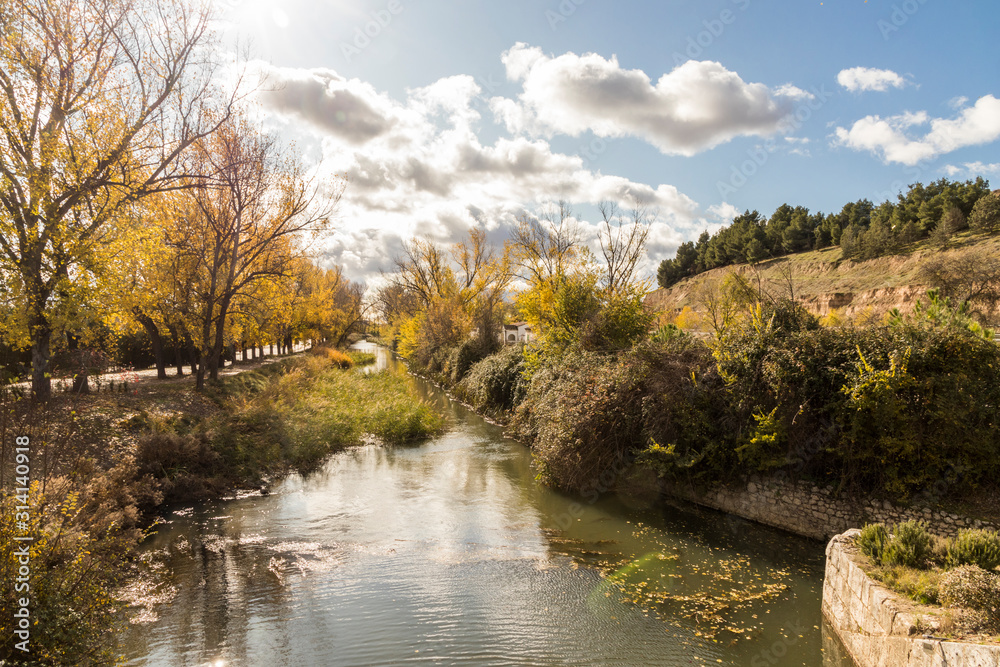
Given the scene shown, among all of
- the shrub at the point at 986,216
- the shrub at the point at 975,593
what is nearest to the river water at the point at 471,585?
the shrub at the point at 975,593

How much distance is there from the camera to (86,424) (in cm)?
1069

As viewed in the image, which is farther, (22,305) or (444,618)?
(22,305)

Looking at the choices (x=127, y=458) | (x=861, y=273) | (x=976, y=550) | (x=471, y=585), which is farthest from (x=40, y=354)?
(x=861, y=273)

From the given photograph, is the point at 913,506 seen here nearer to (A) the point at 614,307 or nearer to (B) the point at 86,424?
(A) the point at 614,307

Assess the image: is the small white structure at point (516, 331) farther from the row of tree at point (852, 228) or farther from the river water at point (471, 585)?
the row of tree at point (852, 228)

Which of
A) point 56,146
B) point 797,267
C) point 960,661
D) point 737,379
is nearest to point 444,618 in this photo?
point 960,661

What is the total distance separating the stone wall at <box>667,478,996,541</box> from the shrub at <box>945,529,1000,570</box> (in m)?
2.45

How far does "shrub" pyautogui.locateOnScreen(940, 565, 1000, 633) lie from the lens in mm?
4434

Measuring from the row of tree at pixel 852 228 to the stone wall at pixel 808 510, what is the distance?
52.0 meters

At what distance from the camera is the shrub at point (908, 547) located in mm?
5801

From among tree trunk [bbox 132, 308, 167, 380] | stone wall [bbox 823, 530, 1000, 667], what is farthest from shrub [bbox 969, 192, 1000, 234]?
tree trunk [bbox 132, 308, 167, 380]

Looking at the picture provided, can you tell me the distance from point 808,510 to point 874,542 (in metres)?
3.10

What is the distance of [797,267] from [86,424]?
218ft

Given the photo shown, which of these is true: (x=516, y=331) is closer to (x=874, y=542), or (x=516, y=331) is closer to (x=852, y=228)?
(x=874, y=542)
